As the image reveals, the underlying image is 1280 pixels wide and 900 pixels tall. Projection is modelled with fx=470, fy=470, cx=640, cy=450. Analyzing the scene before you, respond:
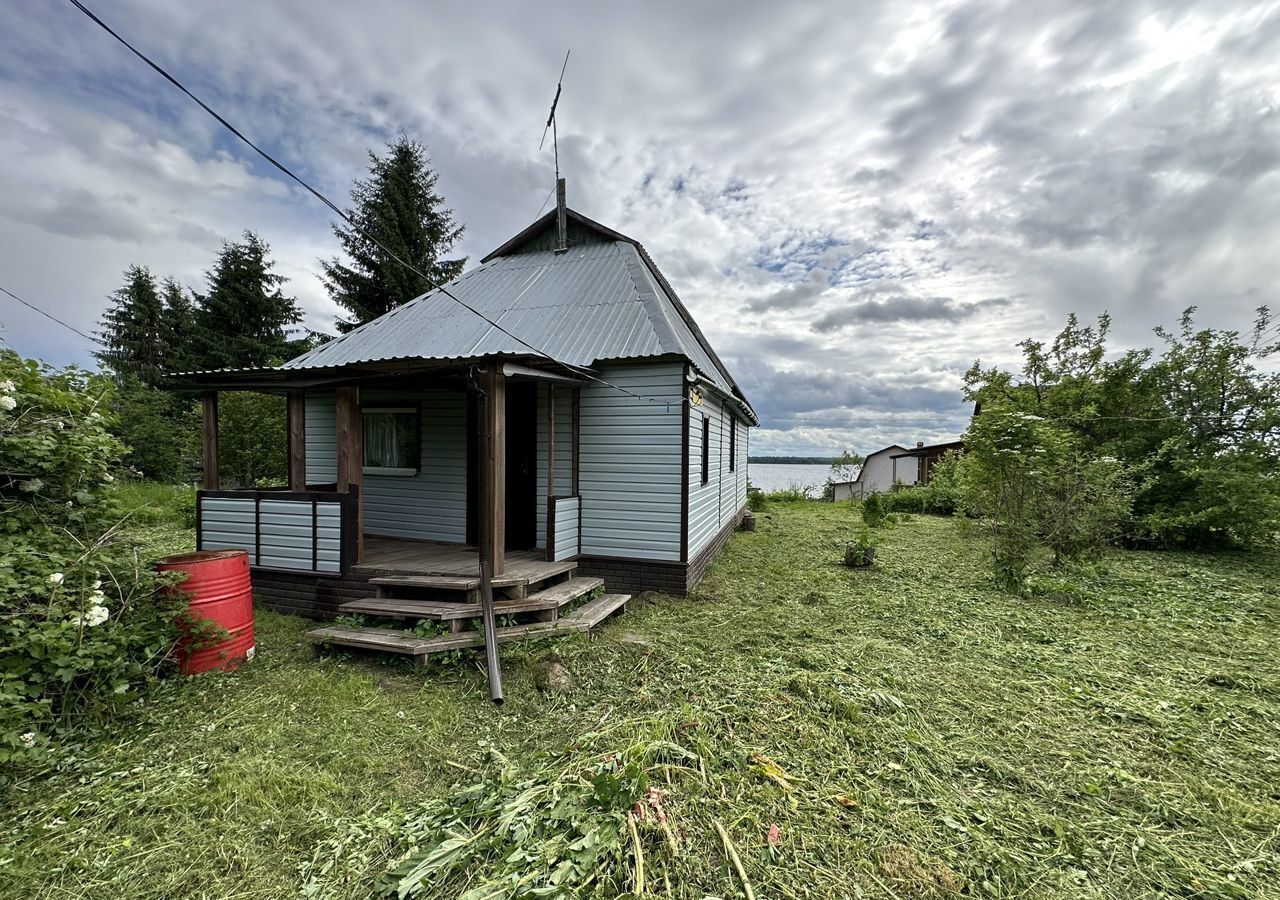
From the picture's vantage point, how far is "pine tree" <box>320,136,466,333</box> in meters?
18.2

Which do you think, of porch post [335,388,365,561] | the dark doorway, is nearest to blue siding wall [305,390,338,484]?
the dark doorway

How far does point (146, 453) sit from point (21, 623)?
771 inches

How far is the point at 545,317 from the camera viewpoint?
6996 mm

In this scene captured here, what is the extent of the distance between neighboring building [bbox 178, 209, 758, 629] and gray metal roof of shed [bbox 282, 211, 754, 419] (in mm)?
36

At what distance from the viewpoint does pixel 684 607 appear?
5527 millimetres

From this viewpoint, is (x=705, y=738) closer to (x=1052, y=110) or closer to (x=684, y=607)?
(x=684, y=607)

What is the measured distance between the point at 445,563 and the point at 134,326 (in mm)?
31653

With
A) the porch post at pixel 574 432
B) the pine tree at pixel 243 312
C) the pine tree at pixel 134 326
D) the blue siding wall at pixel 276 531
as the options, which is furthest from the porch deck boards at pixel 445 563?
the pine tree at pixel 134 326

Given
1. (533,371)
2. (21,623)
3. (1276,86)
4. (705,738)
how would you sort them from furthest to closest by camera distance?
(1276,86)
(533,371)
(705,738)
(21,623)

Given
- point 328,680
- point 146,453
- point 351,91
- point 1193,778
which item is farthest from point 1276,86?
point 146,453

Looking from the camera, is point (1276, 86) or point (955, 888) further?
point (1276, 86)

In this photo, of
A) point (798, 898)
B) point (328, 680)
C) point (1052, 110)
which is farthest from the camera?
point (1052, 110)

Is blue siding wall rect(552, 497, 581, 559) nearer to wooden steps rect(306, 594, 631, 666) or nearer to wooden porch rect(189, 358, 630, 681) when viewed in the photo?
wooden porch rect(189, 358, 630, 681)

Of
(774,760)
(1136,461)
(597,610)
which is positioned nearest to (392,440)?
(597,610)
